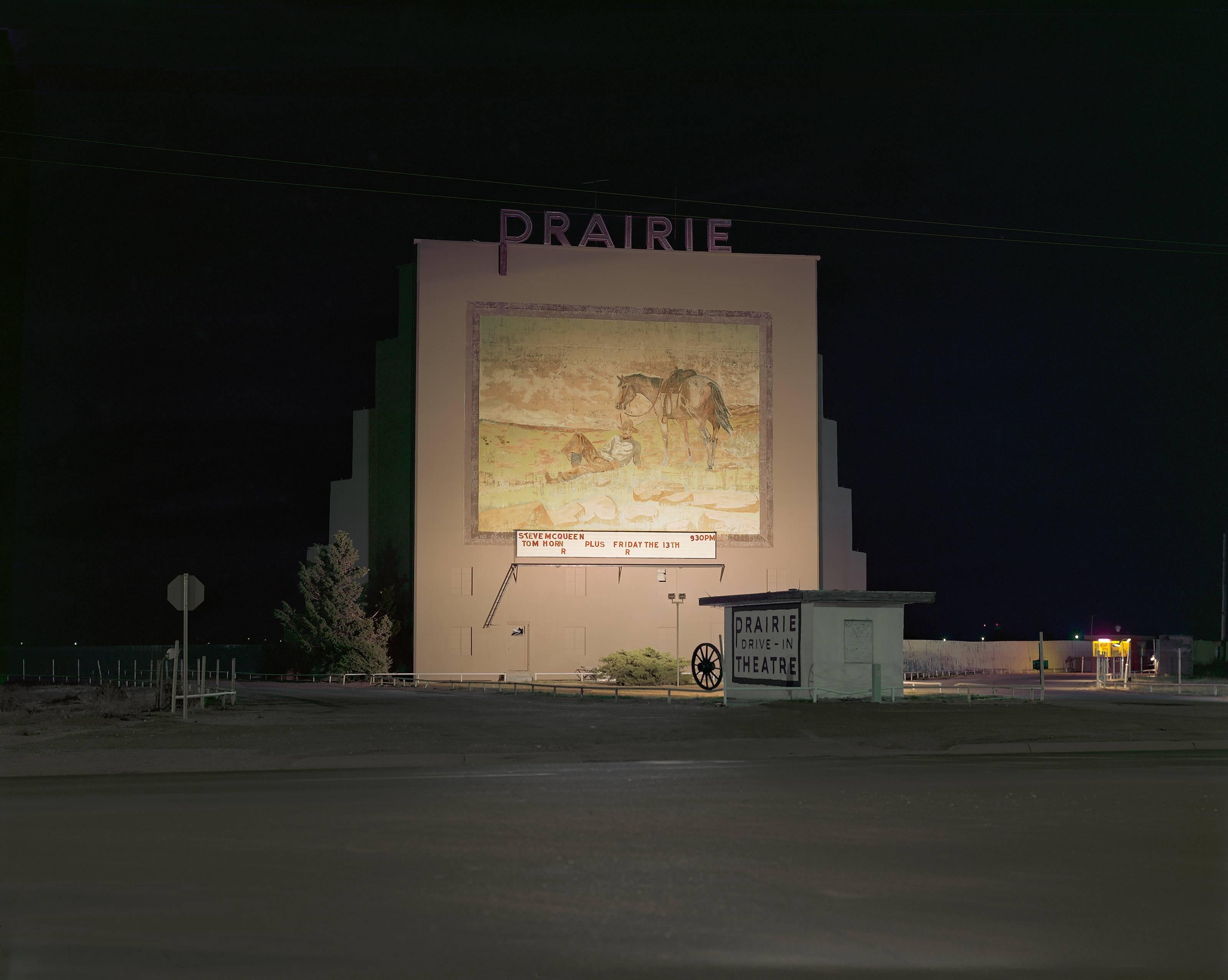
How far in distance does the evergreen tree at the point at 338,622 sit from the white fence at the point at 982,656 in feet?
81.8

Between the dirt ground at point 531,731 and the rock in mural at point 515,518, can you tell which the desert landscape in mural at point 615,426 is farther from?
the dirt ground at point 531,731

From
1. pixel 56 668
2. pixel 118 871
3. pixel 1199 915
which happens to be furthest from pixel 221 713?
pixel 56 668

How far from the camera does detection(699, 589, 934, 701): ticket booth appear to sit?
104 ft

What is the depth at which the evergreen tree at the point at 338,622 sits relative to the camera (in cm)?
6272

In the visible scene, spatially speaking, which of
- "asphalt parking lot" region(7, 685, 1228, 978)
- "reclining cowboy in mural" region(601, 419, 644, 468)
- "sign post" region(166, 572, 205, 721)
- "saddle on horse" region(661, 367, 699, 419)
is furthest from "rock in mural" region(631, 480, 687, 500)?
"asphalt parking lot" region(7, 685, 1228, 978)

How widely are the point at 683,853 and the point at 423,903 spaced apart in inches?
99.2

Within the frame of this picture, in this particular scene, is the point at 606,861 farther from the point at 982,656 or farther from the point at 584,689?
the point at 982,656

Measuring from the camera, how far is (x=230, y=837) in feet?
36.0

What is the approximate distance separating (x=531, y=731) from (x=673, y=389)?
42.7 metres

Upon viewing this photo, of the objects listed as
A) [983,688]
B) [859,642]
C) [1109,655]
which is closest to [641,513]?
[983,688]

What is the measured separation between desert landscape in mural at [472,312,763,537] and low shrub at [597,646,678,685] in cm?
1012

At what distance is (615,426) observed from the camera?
6394cm

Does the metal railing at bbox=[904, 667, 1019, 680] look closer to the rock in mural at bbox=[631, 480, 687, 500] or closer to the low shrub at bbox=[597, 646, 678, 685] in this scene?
the low shrub at bbox=[597, 646, 678, 685]

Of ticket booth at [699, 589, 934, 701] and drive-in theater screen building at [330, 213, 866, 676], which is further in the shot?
drive-in theater screen building at [330, 213, 866, 676]
